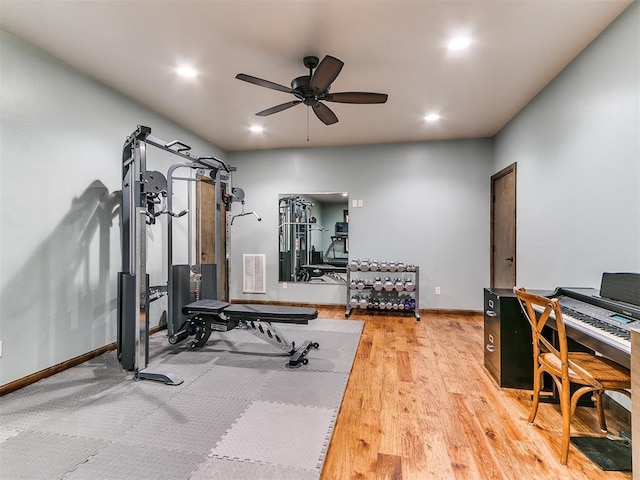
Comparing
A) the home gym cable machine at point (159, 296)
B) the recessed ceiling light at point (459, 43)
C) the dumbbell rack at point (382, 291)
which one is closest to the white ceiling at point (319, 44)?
the recessed ceiling light at point (459, 43)

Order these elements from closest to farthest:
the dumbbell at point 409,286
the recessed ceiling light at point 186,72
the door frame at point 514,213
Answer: the recessed ceiling light at point 186,72, the door frame at point 514,213, the dumbbell at point 409,286

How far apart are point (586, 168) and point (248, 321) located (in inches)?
130

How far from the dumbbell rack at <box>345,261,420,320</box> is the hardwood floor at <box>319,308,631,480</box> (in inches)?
63.1

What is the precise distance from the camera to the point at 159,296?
318 cm

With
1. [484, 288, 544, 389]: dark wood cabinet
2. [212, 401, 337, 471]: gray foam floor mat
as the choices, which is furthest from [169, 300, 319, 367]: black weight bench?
[484, 288, 544, 389]: dark wood cabinet

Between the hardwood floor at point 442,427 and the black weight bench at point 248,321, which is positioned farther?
the black weight bench at point 248,321

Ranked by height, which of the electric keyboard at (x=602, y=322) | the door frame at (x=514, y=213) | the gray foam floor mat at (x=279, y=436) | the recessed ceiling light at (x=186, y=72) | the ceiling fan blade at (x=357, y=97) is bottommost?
the gray foam floor mat at (x=279, y=436)

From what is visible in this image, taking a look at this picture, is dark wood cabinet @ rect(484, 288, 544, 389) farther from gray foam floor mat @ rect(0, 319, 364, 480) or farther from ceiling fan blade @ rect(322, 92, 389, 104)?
ceiling fan blade @ rect(322, 92, 389, 104)

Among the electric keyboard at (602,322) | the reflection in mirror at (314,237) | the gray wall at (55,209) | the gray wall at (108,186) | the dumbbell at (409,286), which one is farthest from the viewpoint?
the reflection in mirror at (314,237)

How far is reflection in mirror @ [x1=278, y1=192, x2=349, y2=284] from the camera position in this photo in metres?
5.25

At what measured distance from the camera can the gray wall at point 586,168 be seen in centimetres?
204

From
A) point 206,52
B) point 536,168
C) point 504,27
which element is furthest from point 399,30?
point 536,168

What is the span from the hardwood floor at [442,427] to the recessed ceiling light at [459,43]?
2.81 m

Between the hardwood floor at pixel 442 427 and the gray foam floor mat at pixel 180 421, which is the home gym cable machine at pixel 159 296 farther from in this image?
the hardwood floor at pixel 442 427
